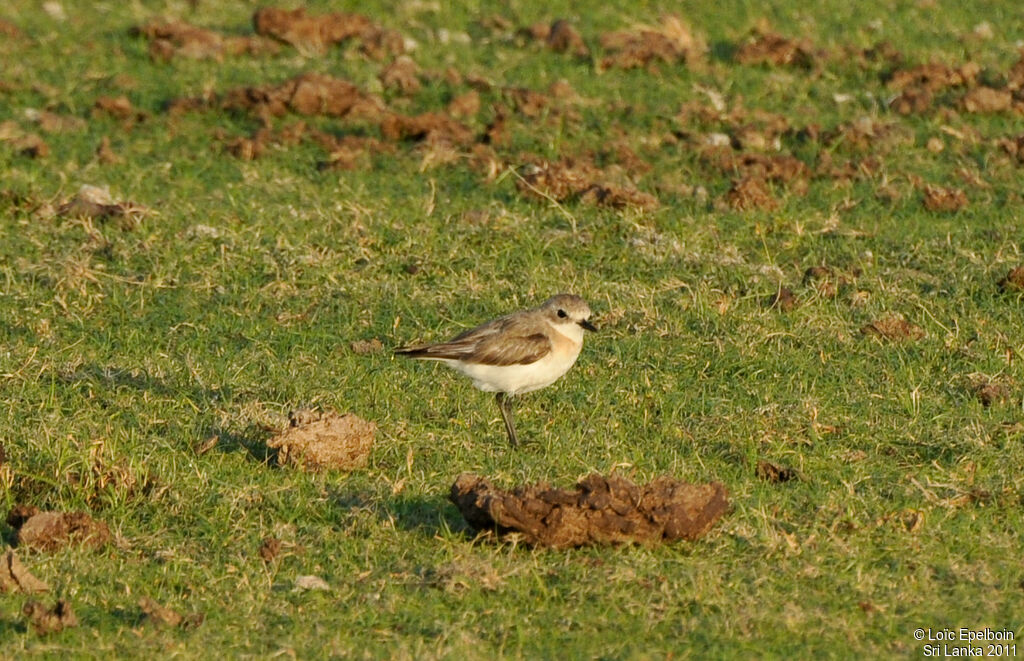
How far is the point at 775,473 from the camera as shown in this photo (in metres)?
7.59

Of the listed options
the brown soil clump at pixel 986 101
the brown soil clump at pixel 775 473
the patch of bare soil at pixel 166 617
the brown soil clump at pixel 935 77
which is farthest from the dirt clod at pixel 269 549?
the brown soil clump at pixel 935 77

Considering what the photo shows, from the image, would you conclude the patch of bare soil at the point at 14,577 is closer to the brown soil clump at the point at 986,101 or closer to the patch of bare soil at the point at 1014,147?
the patch of bare soil at the point at 1014,147

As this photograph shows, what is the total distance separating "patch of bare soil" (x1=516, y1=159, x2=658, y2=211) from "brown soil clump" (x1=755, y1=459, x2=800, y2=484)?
3.58 metres

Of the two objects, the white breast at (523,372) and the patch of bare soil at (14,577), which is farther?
the white breast at (523,372)

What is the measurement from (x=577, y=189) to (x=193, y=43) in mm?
4264

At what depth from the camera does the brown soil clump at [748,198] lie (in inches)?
434

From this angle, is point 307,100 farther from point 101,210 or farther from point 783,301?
point 783,301

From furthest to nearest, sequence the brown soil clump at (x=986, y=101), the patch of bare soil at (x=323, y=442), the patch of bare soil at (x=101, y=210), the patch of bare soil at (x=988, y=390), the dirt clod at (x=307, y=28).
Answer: the dirt clod at (x=307, y=28), the brown soil clump at (x=986, y=101), the patch of bare soil at (x=101, y=210), the patch of bare soil at (x=988, y=390), the patch of bare soil at (x=323, y=442)

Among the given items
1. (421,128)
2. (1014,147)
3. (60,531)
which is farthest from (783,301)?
(60,531)

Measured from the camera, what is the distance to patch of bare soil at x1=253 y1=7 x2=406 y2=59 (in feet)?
45.9

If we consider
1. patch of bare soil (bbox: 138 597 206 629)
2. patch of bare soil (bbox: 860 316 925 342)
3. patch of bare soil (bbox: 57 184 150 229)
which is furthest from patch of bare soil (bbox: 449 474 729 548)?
patch of bare soil (bbox: 57 184 150 229)

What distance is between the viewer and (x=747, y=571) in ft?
21.6

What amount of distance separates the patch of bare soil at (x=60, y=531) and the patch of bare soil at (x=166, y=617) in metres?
0.69

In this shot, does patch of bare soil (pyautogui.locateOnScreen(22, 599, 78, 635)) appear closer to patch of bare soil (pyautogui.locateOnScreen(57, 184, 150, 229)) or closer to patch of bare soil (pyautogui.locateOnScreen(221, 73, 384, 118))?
patch of bare soil (pyautogui.locateOnScreen(57, 184, 150, 229))
